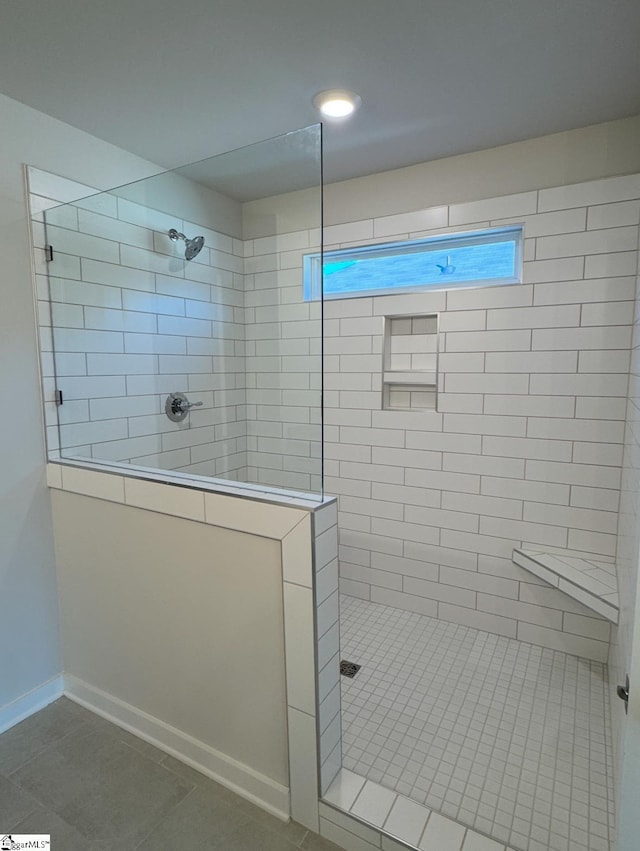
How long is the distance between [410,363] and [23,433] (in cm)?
189

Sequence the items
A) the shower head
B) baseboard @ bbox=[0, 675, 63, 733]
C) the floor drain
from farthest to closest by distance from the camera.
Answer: the shower head, the floor drain, baseboard @ bbox=[0, 675, 63, 733]

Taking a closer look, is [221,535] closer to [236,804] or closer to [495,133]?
[236,804]

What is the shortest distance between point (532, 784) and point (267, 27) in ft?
8.37

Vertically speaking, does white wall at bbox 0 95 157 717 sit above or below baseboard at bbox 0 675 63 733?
above

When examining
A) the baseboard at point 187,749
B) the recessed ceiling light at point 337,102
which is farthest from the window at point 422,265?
the baseboard at point 187,749

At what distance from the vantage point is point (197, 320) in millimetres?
2396

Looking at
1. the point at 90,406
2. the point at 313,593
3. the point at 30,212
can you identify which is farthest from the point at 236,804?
the point at 30,212

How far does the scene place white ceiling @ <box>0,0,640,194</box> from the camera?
1.30 meters

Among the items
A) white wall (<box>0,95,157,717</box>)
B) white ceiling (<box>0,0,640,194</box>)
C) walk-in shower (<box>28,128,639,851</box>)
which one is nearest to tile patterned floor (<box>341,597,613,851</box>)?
walk-in shower (<box>28,128,639,851</box>)

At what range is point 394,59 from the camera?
1.51 m

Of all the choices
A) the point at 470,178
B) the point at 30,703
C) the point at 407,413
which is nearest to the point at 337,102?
the point at 470,178

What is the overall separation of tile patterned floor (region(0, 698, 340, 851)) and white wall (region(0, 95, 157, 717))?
0.30m

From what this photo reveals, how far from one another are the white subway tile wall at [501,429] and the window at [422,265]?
6cm

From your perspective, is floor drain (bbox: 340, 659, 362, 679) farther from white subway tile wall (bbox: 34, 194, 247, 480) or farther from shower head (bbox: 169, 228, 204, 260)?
shower head (bbox: 169, 228, 204, 260)
